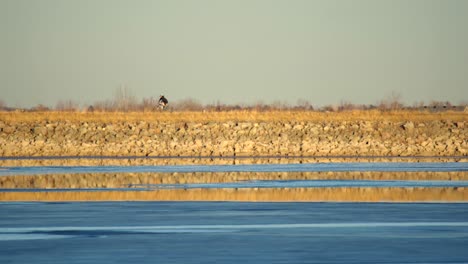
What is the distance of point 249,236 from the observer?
62.5 feet

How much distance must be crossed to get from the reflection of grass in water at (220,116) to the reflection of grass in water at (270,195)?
47.5m

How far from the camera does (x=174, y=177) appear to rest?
Answer: 116 feet

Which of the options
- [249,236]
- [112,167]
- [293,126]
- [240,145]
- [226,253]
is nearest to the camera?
[226,253]

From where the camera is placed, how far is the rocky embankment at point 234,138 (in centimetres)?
6053

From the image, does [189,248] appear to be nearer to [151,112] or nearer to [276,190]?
[276,190]

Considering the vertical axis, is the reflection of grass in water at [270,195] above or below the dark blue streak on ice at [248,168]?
above

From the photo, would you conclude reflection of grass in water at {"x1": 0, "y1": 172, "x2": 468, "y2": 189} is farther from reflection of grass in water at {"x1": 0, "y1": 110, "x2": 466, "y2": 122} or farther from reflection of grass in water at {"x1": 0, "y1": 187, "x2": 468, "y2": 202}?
reflection of grass in water at {"x1": 0, "y1": 110, "x2": 466, "y2": 122}

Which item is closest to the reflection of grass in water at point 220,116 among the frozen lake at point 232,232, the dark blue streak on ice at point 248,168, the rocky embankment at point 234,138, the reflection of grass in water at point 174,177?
the rocky embankment at point 234,138

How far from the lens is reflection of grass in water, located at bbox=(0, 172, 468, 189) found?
3253 cm

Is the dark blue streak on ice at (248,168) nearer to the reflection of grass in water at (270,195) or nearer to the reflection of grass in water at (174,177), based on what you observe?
the reflection of grass in water at (174,177)

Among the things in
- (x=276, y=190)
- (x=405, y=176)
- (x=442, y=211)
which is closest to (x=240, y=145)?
(x=405, y=176)

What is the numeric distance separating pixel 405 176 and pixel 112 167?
10.8 metres

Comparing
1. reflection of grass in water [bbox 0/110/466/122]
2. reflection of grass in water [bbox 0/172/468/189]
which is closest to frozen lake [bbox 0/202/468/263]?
reflection of grass in water [bbox 0/172/468/189]

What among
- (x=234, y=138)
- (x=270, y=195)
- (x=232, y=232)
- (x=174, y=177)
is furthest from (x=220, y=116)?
(x=232, y=232)
